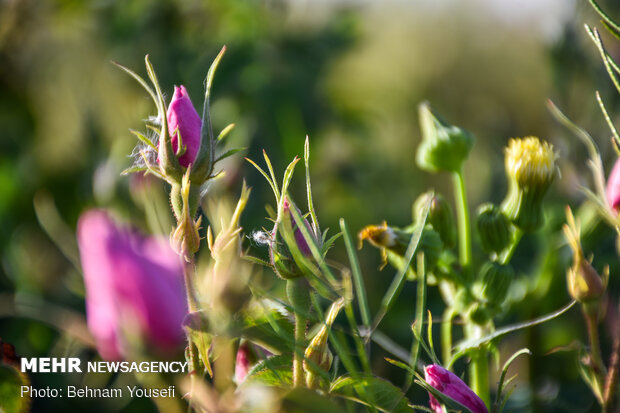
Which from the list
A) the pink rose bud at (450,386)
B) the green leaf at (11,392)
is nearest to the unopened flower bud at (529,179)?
the pink rose bud at (450,386)

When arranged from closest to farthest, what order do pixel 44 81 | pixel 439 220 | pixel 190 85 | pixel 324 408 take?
pixel 324 408 < pixel 439 220 < pixel 190 85 < pixel 44 81

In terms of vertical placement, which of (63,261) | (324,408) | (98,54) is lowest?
(324,408)

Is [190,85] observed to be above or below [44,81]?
below

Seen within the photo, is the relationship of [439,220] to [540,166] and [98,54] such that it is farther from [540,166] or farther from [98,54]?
[98,54]

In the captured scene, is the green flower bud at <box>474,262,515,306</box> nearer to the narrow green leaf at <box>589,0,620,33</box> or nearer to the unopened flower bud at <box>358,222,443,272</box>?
the unopened flower bud at <box>358,222,443,272</box>

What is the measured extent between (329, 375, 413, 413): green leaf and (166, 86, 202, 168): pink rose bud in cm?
11

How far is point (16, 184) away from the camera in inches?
40.1

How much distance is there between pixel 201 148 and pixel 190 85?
2.49 ft

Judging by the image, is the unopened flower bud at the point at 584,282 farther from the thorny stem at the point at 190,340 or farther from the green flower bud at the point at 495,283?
the thorny stem at the point at 190,340

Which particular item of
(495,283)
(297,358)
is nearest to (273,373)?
(297,358)

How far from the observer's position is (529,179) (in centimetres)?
38

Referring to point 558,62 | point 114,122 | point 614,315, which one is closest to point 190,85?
point 114,122

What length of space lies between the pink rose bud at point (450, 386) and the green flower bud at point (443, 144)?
6.2 inches

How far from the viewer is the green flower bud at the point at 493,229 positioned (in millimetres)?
352
